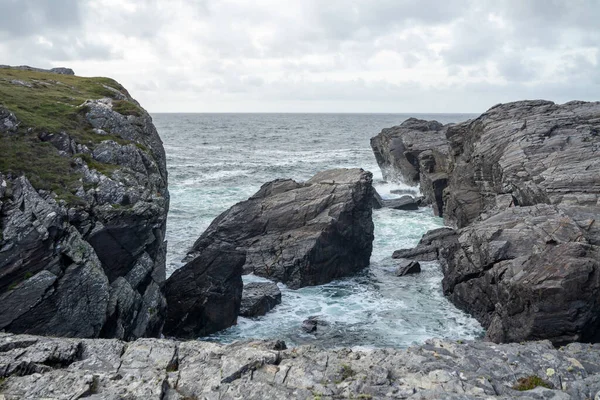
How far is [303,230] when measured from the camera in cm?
3766

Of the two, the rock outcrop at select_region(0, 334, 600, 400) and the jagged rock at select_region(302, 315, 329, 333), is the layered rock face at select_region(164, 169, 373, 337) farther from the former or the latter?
the rock outcrop at select_region(0, 334, 600, 400)

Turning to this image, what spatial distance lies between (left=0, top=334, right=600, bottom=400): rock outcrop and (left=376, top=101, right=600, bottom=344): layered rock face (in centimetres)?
747

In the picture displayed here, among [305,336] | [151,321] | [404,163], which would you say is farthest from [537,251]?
[404,163]

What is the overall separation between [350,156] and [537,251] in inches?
3190

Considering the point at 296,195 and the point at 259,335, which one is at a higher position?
the point at 296,195

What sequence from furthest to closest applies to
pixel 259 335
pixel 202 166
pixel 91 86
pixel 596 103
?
1. pixel 202 166
2. pixel 596 103
3. pixel 91 86
4. pixel 259 335

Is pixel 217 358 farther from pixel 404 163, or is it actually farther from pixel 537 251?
pixel 404 163

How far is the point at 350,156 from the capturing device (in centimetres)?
10562

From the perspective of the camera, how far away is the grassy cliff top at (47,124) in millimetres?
21703

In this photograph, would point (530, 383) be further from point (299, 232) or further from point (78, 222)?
point (299, 232)

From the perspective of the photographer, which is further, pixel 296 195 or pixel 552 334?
pixel 296 195

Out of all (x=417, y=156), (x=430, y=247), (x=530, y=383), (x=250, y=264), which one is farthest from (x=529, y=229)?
(x=417, y=156)

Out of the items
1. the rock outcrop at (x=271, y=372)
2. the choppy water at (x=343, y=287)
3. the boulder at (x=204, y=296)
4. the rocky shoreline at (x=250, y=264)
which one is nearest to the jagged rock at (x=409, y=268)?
the rocky shoreline at (x=250, y=264)

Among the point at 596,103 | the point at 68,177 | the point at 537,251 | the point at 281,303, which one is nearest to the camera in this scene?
the point at 68,177
